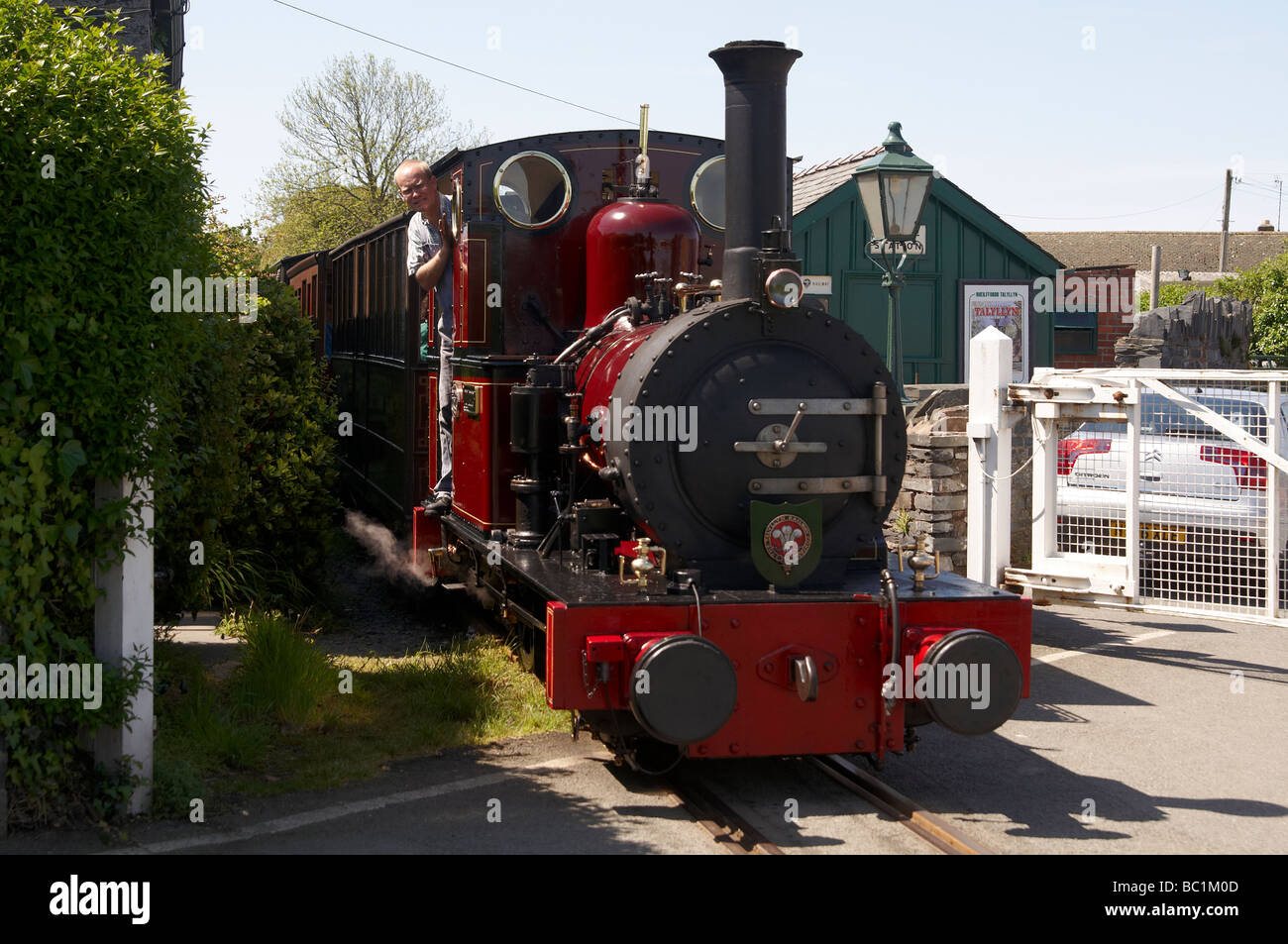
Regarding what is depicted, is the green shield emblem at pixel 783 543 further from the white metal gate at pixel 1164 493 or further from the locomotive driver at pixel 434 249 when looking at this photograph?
the white metal gate at pixel 1164 493

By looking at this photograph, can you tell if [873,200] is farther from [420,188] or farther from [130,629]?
Result: [130,629]

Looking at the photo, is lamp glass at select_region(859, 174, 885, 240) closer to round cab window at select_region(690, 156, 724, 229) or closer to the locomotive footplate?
round cab window at select_region(690, 156, 724, 229)

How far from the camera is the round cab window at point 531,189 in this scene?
23.7 feet

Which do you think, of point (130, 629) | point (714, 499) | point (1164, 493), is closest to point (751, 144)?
point (714, 499)

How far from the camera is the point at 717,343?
5523 mm

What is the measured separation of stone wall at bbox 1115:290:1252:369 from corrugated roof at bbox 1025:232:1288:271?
95.1ft

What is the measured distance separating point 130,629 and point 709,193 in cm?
434

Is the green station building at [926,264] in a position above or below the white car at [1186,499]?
above

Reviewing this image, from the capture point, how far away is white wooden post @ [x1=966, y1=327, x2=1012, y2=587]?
8641 mm

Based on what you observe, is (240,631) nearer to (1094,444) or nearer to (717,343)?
(717,343)

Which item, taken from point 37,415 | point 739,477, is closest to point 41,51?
point 37,415

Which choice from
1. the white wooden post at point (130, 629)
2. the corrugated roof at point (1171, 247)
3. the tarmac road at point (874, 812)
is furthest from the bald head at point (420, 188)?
the corrugated roof at point (1171, 247)

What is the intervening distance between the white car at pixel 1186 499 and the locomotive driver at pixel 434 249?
4.73 meters

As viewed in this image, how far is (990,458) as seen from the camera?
28.5 feet
